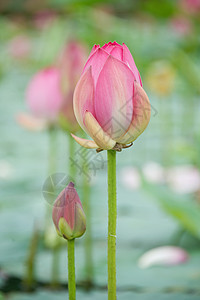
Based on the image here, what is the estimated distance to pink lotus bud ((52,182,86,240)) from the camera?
28 cm

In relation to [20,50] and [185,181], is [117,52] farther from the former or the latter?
[20,50]

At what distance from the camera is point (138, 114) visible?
27 cm

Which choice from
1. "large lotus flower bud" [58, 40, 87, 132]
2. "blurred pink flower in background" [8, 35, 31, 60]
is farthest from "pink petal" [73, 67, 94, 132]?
"blurred pink flower in background" [8, 35, 31, 60]

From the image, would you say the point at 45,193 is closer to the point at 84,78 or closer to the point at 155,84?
the point at 84,78

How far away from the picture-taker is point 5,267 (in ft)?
2.13

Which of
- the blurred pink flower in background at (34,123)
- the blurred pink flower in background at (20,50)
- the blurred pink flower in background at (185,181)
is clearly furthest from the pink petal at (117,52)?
the blurred pink flower in background at (20,50)

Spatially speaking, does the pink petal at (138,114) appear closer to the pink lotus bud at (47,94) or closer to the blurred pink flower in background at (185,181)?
the pink lotus bud at (47,94)

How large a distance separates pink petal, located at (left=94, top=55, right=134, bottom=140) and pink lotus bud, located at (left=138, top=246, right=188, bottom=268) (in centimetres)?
41

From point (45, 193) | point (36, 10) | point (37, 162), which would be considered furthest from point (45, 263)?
point (36, 10)

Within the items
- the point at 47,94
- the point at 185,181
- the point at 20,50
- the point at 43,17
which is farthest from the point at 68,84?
the point at 43,17

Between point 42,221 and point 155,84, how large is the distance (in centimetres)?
58

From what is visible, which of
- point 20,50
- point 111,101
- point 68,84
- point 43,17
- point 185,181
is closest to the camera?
point 111,101

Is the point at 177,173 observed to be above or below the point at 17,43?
below

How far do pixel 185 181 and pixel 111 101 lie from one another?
29.2 inches
